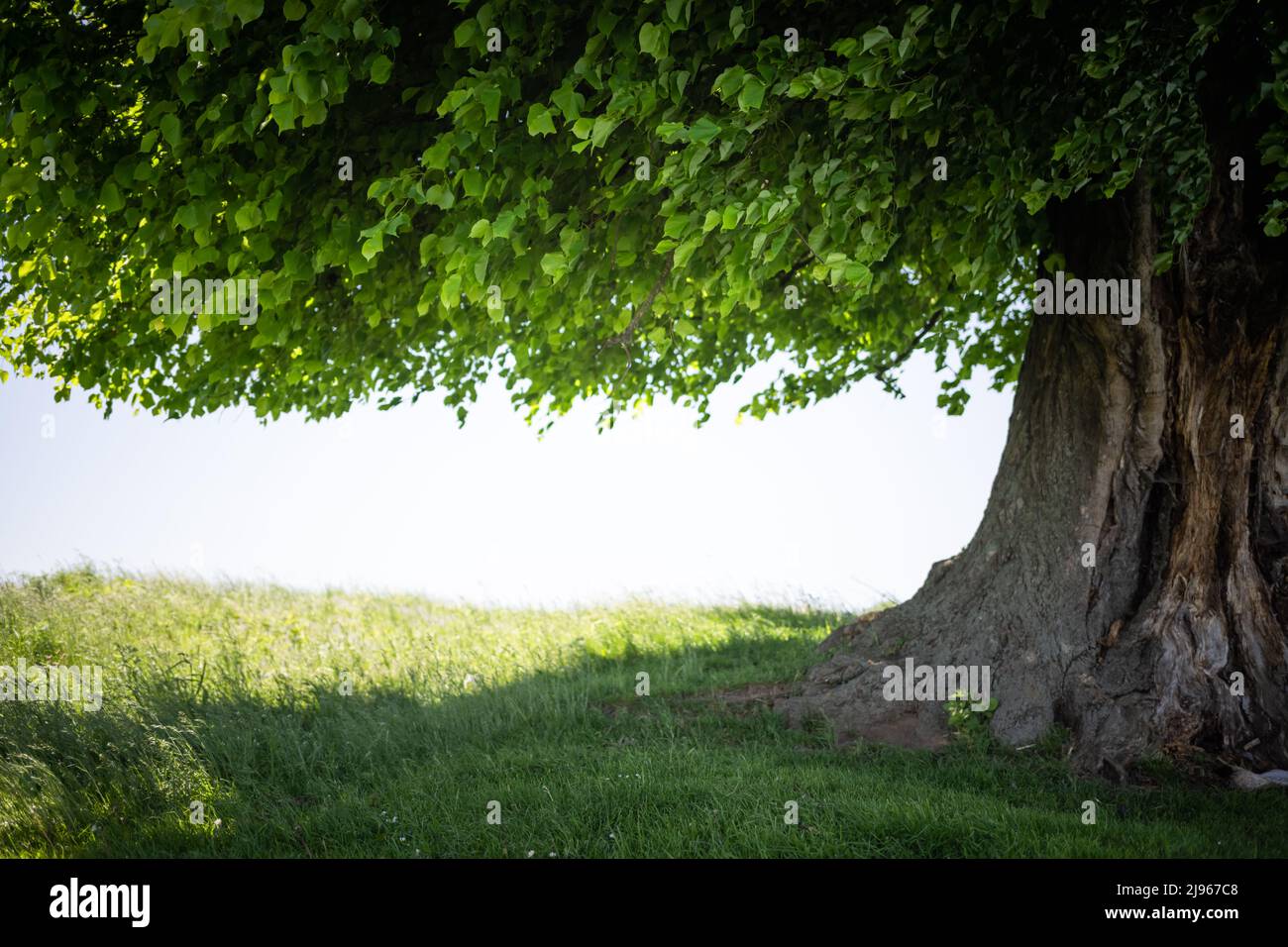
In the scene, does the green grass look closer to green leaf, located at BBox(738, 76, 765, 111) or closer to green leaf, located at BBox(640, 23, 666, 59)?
green leaf, located at BBox(738, 76, 765, 111)

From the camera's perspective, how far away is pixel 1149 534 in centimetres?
914

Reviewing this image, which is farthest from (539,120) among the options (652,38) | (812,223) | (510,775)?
(510,775)

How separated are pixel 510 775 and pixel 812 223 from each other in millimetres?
5875

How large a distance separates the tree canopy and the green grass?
3.64 meters

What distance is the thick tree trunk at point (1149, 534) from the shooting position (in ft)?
27.8

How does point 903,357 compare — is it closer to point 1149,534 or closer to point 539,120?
point 1149,534

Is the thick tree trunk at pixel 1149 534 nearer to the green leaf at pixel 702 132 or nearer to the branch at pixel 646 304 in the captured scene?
the branch at pixel 646 304

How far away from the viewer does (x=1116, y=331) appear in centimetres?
869

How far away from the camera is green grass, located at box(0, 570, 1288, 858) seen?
6.31m

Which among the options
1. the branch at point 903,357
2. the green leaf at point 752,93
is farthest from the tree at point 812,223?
the branch at point 903,357

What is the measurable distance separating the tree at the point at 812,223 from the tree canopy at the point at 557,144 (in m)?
0.04

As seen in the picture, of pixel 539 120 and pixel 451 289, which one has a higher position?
pixel 539 120
